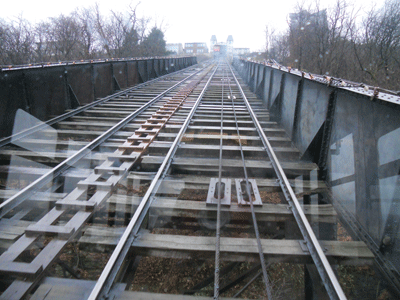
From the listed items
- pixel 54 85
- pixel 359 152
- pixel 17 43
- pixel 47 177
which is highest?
pixel 17 43

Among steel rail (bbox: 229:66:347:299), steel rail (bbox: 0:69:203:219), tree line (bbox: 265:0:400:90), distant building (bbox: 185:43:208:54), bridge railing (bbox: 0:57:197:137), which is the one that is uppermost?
distant building (bbox: 185:43:208:54)

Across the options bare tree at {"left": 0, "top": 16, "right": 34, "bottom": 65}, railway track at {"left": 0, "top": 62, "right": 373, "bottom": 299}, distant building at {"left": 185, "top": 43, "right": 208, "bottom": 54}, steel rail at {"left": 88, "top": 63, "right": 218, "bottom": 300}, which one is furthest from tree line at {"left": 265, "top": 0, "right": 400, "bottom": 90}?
distant building at {"left": 185, "top": 43, "right": 208, "bottom": 54}

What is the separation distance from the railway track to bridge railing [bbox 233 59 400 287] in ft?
0.81

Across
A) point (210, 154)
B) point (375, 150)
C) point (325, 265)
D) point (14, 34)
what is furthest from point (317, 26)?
point (14, 34)

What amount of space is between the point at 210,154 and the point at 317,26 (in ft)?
54.0

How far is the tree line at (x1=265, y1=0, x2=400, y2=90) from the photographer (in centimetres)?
1467

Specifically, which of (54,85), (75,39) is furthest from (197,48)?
(54,85)

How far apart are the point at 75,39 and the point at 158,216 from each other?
2674 centimetres

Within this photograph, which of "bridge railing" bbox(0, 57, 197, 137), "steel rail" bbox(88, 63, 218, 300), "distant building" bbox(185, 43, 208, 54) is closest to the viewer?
"steel rail" bbox(88, 63, 218, 300)

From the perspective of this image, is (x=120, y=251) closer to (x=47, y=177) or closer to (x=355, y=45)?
(x=47, y=177)

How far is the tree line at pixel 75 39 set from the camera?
1850 centimetres

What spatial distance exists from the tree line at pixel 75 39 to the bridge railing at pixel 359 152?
19284 mm

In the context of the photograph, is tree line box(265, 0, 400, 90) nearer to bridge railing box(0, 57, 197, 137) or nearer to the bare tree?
bridge railing box(0, 57, 197, 137)

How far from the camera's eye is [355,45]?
15.7 meters
